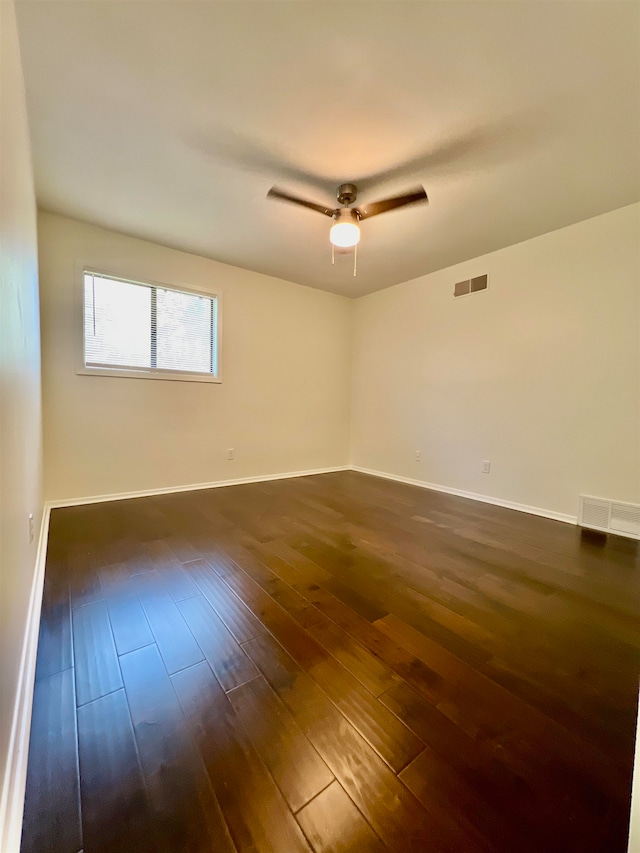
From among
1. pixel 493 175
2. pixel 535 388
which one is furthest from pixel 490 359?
pixel 493 175

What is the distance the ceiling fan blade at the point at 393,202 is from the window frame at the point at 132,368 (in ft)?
7.05

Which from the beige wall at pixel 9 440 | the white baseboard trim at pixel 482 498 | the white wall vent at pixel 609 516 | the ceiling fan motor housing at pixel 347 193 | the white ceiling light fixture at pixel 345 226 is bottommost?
the white baseboard trim at pixel 482 498

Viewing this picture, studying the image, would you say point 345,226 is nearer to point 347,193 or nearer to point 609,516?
point 347,193

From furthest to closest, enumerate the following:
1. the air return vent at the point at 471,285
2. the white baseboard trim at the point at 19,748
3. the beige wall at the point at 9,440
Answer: the air return vent at the point at 471,285
the beige wall at the point at 9,440
the white baseboard trim at the point at 19,748

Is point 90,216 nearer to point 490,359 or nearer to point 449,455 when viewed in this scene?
point 490,359

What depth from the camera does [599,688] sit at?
4.06 feet

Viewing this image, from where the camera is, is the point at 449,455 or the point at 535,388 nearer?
the point at 535,388

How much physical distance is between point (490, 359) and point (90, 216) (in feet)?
12.9

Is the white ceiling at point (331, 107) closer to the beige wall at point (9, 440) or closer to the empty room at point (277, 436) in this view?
the empty room at point (277, 436)

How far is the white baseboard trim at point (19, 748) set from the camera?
73 cm

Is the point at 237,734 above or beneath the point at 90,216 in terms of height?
beneath

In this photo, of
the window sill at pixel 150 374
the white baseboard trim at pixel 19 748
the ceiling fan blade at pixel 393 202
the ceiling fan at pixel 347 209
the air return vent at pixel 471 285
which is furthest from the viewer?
the air return vent at pixel 471 285

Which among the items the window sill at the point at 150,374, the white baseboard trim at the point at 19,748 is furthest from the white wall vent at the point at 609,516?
the window sill at the point at 150,374

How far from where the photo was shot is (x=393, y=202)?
2.10 meters
